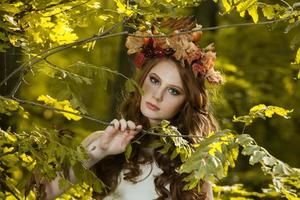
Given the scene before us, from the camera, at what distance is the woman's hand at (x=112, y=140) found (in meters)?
2.90

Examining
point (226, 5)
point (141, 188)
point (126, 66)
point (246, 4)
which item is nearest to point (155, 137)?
point (141, 188)

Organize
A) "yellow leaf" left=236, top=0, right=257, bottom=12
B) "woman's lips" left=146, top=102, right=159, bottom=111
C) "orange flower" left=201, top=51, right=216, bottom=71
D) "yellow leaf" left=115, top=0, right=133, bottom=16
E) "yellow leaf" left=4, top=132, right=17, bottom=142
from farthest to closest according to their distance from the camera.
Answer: "orange flower" left=201, top=51, right=216, bottom=71 → "woman's lips" left=146, top=102, right=159, bottom=111 → "yellow leaf" left=4, top=132, right=17, bottom=142 → "yellow leaf" left=115, top=0, right=133, bottom=16 → "yellow leaf" left=236, top=0, right=257, bottom=12

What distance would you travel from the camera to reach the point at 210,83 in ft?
11.3

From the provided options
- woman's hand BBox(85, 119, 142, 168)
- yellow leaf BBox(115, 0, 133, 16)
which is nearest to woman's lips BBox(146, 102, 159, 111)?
woman's hand BBox(85, 119, 142, 168)

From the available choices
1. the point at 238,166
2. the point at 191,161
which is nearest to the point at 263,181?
the point at 238,166

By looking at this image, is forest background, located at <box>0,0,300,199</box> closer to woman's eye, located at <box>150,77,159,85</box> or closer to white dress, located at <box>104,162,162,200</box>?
woman's eye, located at <box>150,77,159,85</box>

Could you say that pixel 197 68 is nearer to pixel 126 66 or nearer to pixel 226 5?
pixel 226 5

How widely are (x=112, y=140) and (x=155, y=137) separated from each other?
293mm

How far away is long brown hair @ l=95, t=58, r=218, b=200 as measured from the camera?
3.32 metres

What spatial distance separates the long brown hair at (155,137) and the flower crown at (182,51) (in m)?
0.03

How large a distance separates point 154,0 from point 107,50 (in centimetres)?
781

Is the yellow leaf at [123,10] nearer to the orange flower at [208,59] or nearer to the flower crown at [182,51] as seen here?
the flower crown at [182,51]

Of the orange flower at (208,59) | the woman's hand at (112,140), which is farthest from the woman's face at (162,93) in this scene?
the woman's hand at (112,140)

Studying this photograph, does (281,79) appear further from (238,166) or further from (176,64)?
(176,64)
